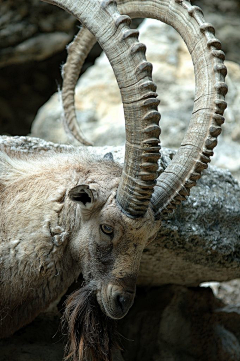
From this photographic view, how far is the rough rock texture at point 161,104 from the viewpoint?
7.73 meters

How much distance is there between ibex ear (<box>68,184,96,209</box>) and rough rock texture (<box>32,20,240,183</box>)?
426 cm

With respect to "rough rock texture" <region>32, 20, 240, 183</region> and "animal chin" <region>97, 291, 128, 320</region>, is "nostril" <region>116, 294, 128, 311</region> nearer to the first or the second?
"animal chin" <region>97, 291, 128, 320</region>

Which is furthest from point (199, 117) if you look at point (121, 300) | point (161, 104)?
point (161, 104)

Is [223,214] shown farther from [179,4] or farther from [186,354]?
[179,4]

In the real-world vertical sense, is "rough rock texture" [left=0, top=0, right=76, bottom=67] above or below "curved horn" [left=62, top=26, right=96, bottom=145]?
above

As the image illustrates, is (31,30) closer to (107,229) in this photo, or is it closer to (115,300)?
(107,229)

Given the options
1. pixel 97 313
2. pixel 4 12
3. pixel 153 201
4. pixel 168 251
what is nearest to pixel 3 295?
pixel 97 313

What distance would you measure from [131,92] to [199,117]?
2.44 ft

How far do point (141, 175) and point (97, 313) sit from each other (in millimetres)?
1081

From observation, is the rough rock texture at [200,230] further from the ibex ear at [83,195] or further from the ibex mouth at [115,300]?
the ibex mouth at [115,300]

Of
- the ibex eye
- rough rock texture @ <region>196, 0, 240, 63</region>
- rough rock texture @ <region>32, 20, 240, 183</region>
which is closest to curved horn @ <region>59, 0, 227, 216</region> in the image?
the ibex eye

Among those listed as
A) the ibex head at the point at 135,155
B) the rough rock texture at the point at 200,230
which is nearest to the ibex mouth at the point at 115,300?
the ibex head at the point at 135,155

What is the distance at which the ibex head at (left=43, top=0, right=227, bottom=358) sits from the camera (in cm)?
309

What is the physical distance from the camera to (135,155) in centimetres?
324
